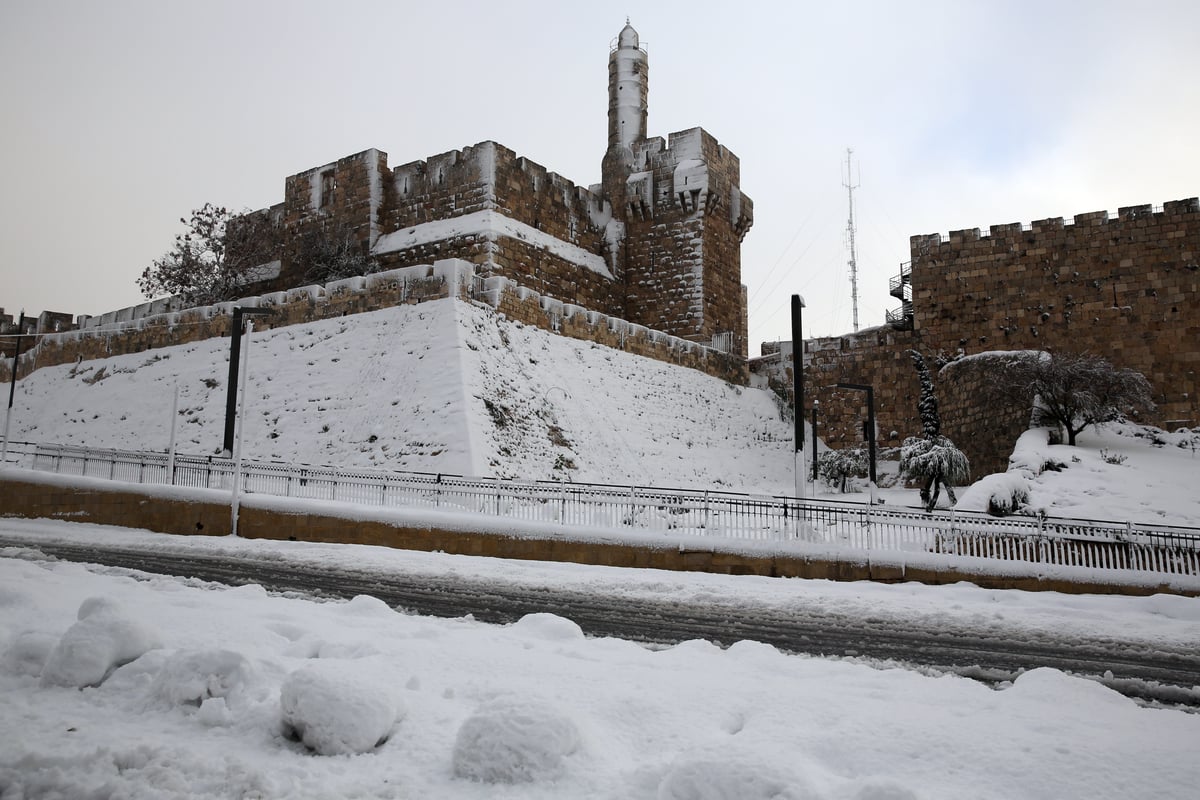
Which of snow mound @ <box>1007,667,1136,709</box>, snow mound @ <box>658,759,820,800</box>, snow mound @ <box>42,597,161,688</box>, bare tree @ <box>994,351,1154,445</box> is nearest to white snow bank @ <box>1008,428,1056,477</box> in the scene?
bare tree @ <box>994,351,1154,445</box>

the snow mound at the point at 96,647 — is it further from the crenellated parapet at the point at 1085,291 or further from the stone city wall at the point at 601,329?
the crenellated parapet at the point at 1085,291

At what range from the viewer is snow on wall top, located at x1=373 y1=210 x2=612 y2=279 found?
27.2 metres

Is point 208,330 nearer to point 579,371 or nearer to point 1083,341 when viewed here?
point 579,371

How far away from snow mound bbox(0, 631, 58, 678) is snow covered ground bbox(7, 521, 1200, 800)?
0.5 inches

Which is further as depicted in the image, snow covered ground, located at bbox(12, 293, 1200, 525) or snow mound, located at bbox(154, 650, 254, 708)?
snow covered ground, located at bbox(12, 293, 1200, 525)

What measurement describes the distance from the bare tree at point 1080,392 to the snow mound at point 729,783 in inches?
705

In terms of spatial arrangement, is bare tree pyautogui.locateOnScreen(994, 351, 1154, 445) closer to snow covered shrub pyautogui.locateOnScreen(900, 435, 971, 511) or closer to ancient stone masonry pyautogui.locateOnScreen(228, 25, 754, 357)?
snow covered shrub pyautogui.locateOnScreen(900, 435, 971, 511)

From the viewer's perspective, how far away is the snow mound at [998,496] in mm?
12617

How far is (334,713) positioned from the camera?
327 centimetres

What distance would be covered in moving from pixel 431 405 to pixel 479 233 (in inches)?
431

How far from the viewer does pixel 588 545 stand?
37.4 ft

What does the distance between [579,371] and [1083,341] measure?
14.1 meters

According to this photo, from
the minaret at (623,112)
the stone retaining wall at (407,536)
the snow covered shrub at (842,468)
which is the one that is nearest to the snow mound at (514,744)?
the stone retaining wall at (407,536)

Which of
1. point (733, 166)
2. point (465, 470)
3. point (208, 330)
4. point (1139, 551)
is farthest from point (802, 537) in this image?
point (733, 166)
